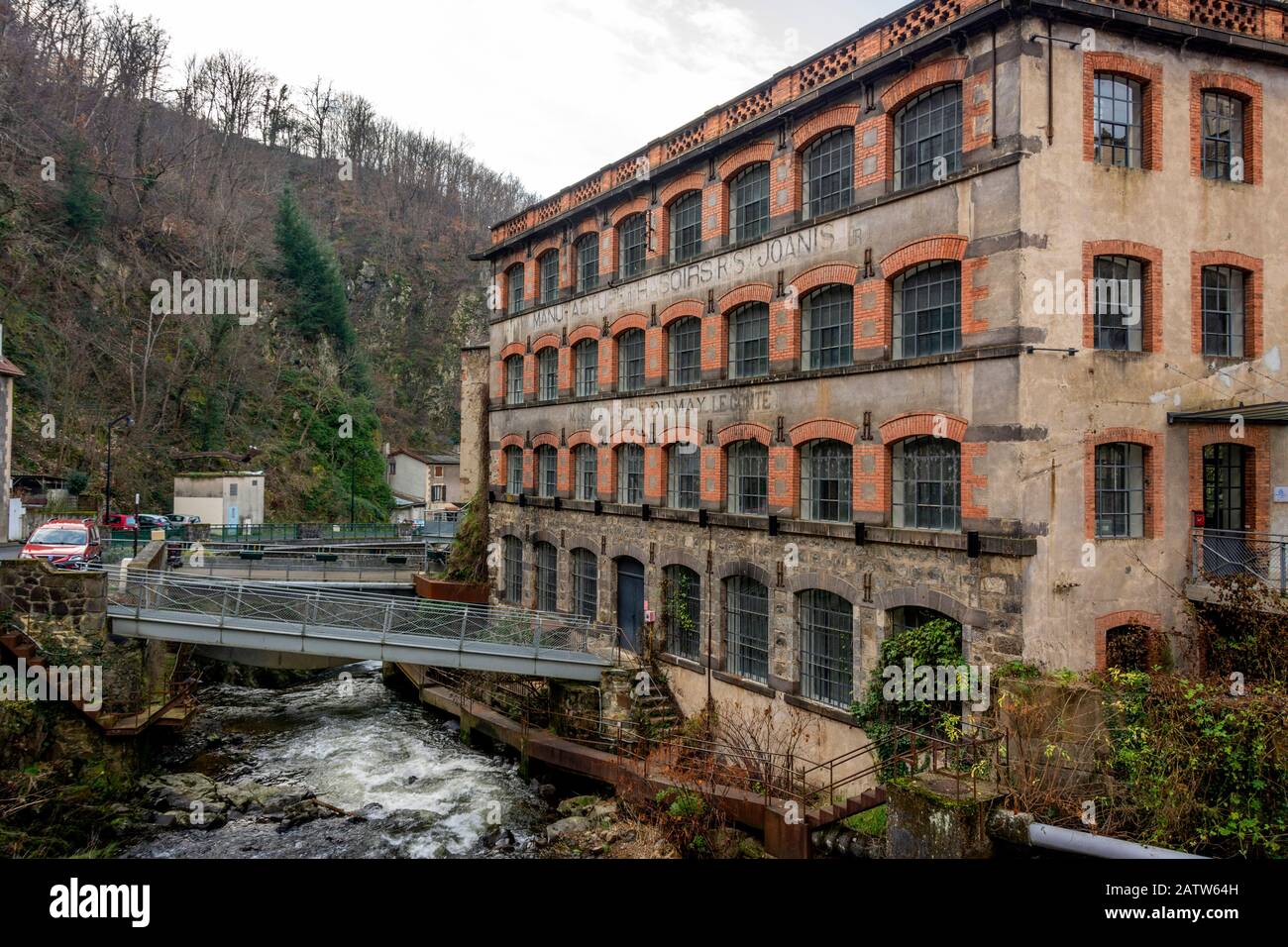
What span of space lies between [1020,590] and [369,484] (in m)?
46.0

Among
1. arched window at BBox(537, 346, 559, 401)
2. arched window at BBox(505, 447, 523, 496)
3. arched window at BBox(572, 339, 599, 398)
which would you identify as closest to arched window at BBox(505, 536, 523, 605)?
arched window at BBox(505, 447, 523, 496)

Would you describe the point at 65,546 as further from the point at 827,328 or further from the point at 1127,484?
the point at 1127,484

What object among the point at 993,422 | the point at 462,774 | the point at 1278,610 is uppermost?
the point at 993,422

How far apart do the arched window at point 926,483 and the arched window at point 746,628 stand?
12.7ft

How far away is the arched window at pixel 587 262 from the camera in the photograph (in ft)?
76.8

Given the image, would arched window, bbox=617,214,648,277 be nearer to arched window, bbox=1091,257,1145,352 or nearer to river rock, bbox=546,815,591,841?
arched window, bbox=1091,257,1145,352

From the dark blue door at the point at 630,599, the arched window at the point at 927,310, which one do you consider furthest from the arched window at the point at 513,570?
the arched window at the point at 927,310

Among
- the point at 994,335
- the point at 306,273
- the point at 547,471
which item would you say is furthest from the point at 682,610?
the point at 306,273

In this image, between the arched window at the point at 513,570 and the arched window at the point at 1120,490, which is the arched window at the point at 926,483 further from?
the arched window at the point at 513,570

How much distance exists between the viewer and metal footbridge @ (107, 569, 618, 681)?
19.0 metres

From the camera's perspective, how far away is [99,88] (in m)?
45.6
